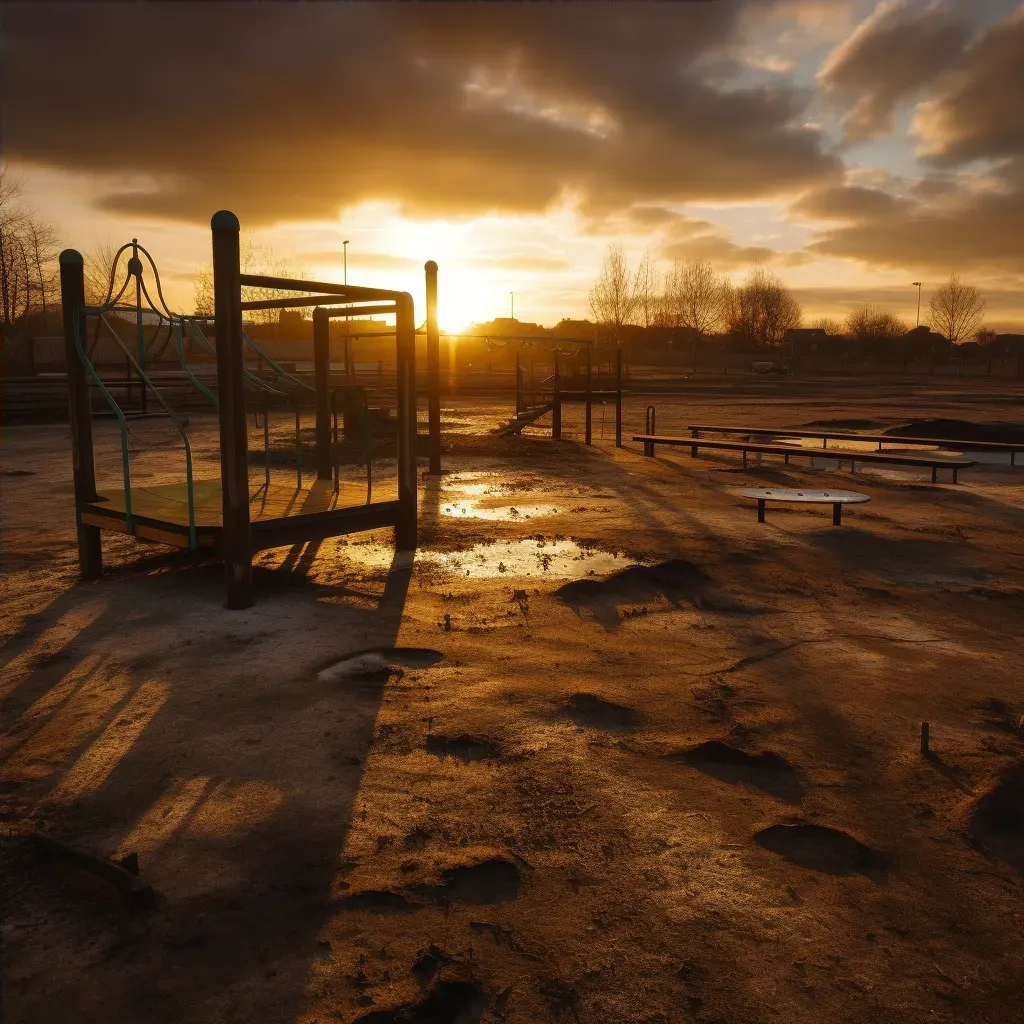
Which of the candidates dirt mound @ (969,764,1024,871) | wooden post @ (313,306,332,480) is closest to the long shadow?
dirt mound @ (969,764,1024,871)

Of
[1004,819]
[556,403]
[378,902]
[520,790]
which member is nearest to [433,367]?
[556,403]

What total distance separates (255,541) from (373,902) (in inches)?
150

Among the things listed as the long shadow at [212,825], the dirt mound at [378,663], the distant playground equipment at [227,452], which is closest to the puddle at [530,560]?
the distant playground equipment at [227,452]

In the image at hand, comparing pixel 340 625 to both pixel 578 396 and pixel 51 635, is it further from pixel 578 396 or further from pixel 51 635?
pixel 578 396

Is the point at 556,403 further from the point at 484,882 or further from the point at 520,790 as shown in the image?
the point at 484,882

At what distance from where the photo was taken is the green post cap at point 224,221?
5613 millimetres

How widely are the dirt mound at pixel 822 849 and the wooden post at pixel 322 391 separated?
6531mm

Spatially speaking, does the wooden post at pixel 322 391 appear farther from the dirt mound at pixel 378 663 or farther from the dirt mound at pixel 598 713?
the dirt mound at pixel 598 713

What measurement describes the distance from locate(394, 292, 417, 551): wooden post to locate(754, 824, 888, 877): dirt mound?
16.5ft

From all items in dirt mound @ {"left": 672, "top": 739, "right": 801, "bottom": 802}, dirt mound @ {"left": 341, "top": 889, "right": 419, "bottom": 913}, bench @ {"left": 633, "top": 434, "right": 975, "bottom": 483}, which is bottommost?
dirt mound @ {"left": 341, "top": 889, "right": 419, "bottom": 913}

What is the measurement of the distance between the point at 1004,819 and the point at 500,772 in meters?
1.90

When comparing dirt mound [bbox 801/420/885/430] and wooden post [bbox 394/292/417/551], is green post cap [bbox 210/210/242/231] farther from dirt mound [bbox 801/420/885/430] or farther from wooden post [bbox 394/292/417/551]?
dirt mound [bbox 801/420/885/430]

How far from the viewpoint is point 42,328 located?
67.2 m

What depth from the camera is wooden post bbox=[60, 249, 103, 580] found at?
6668 mm
